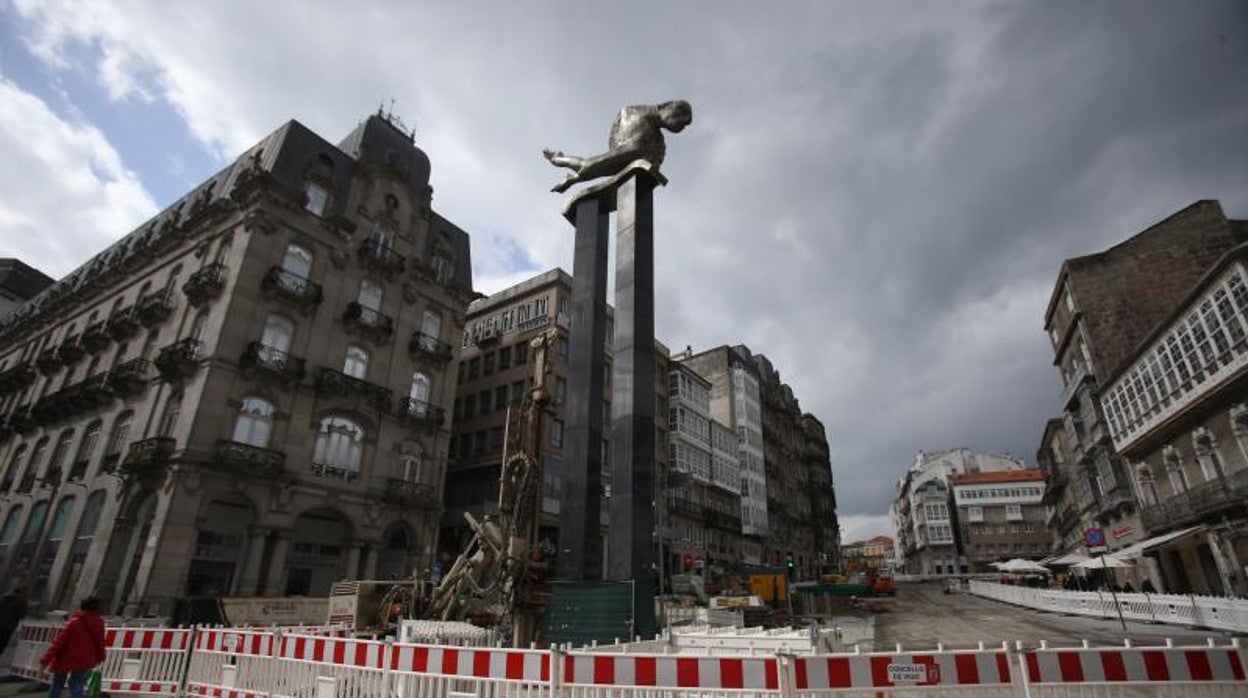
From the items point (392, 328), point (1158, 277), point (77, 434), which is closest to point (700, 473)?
point (392, 328)

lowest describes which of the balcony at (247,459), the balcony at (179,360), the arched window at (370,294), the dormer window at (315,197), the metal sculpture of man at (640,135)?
the balcony at (247,459)

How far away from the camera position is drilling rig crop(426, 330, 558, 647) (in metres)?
12.0

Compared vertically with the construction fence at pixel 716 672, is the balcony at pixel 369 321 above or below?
above

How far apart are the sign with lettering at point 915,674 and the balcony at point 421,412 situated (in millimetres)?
28214

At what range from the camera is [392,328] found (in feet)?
102

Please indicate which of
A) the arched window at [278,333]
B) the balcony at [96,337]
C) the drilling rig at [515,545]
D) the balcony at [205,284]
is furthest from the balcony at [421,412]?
the drilling rig at [515,545]

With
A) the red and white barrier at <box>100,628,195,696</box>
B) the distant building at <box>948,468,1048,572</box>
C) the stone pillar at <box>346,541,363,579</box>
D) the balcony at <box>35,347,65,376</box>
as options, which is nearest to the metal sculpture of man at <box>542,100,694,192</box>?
the red and white barrier at <box>100,628,195,696</box>

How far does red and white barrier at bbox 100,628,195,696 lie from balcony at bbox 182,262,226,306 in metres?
19.6

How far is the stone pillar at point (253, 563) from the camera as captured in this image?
76.8 feet

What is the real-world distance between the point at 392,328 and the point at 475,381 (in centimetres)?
1038

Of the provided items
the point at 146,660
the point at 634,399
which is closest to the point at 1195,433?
the point at 634,399

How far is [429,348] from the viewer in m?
33.1

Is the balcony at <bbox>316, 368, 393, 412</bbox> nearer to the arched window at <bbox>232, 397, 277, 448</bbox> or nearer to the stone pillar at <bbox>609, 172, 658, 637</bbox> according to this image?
the arched window at <bbox>232, 397, 277, 448</bbox>

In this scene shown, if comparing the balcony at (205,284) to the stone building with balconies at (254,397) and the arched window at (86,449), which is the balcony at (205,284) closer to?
the stone building with balconies at (254,397)
